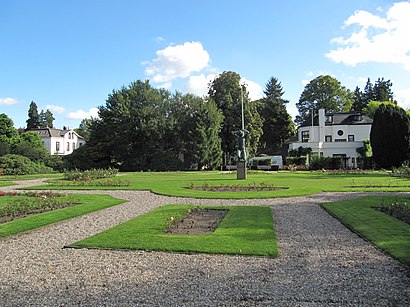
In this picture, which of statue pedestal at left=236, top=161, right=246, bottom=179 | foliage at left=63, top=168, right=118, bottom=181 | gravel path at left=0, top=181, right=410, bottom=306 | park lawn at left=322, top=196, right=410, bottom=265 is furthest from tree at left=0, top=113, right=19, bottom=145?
park lawn at left=322, top=196, right=410, bottom=265

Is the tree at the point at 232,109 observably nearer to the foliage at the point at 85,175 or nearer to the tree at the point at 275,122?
the tree at the point at 275,122

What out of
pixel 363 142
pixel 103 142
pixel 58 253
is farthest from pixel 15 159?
pixel 363 142

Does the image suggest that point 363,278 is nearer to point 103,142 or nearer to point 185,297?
point 185,297

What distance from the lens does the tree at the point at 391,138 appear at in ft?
126

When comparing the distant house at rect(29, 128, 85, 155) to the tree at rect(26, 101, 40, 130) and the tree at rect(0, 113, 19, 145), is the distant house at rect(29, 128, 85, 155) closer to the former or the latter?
the tree at rect(0, 113, 19, 145)

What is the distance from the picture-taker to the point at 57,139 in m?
74.1

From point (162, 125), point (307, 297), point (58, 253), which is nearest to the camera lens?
point (307, 297)

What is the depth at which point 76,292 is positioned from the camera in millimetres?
4801

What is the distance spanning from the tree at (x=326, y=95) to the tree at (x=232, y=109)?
2155 cm

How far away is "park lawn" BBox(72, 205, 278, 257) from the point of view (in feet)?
22.2

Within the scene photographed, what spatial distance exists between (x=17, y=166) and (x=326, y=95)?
60183 mm

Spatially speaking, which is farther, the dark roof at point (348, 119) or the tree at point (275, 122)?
the tree at point (275, 122)

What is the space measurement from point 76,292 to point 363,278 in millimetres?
4168

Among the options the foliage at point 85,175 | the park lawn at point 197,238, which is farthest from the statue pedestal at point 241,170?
the park lawn at point 197,238
